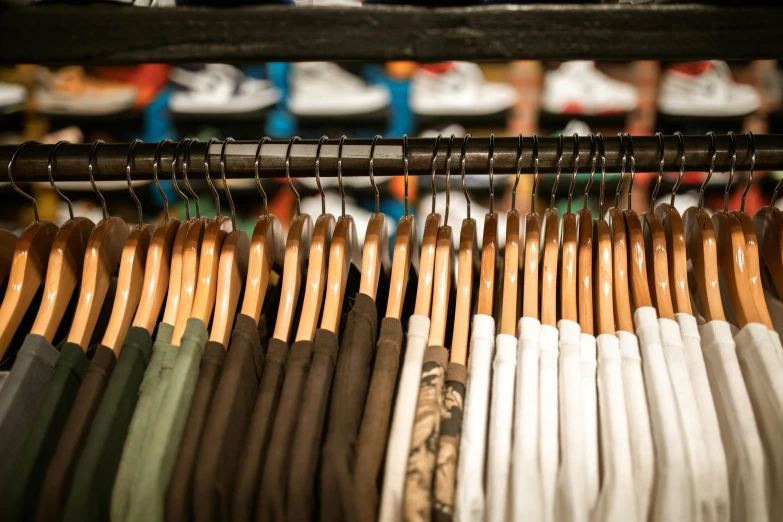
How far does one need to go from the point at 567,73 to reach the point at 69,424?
162cm

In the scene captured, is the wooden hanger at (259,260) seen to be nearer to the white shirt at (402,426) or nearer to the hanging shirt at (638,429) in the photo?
the white shirt at (402,426)

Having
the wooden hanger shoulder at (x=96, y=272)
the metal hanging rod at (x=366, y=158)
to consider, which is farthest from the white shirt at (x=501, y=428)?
the wooden hanger shoulder at (x=96, y=272)

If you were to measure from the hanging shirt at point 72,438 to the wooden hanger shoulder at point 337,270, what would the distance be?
9.0 inches

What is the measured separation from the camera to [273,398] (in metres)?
0.51

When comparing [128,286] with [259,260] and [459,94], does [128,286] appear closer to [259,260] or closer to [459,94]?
[259,260]

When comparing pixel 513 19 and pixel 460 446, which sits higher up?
pixel 513 19

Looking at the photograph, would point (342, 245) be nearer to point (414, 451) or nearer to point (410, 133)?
point (414, 451)

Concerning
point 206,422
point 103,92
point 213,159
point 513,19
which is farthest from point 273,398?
point 103,92

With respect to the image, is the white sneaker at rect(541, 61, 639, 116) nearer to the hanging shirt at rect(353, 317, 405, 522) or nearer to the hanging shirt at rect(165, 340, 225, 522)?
the hanging shirt at rect(353, 317, 405, 522)

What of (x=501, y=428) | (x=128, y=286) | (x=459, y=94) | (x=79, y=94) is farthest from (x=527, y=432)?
(x=79, y=94)

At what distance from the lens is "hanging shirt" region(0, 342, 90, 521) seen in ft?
1.53

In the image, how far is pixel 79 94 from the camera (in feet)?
5.20

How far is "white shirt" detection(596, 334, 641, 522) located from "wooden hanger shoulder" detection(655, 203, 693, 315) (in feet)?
0.37

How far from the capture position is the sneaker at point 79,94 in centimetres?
158
